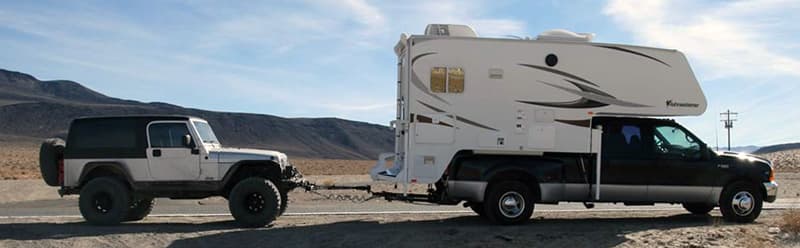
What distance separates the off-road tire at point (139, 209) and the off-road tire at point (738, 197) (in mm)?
10042

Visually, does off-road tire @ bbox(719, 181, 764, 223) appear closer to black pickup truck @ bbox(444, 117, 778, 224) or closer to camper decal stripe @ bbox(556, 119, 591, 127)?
black pickup truck @ bbox(444, 117, 778, 224)

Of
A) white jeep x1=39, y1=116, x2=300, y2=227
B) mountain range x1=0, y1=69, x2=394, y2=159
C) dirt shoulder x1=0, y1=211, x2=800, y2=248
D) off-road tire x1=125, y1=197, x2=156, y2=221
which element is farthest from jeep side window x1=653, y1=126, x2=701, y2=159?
mountain range x1=0, y1=69, x2=394, y2=159

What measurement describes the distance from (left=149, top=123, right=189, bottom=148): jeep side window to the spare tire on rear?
1669 mm

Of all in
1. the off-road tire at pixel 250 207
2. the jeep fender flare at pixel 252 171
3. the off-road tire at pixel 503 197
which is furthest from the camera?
the jeep fender flare at pixel 252 171

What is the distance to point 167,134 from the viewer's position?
12.8 metres

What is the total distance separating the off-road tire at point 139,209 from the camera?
1317 cm

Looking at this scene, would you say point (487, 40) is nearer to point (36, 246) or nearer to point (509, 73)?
point (509, 73)

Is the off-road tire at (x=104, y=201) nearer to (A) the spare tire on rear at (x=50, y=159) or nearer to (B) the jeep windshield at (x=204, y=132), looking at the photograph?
(A) the spare tire on rear at (x=50, y=159)

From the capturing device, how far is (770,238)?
10.5m

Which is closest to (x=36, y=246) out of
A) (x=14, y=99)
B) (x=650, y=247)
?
(x=650, y=247)

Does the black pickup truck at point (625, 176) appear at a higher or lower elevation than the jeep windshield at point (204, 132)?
lower

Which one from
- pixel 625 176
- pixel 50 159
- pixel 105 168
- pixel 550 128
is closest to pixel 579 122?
pixel 550 128

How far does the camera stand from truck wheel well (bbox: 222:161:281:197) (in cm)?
1282

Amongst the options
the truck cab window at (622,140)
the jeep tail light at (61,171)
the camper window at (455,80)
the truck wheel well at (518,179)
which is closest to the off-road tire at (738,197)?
the truck cab window at (622,140)
